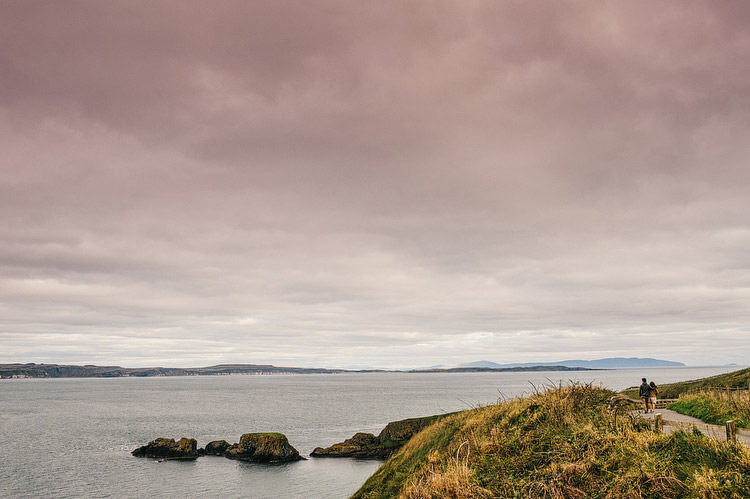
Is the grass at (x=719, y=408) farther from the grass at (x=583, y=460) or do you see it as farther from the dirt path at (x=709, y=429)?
the grass at (x=583, y=460)

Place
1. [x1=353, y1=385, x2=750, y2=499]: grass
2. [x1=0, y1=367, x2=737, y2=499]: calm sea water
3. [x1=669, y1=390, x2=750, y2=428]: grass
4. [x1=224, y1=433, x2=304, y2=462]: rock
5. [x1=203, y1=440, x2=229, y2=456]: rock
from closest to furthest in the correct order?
[x1=353, y1=385, x2=750, y2=499]: grass → [x1=669, y1=390, x2=750, y2=428]: grass → [x1=0, y1=367, x2=737, y2=499]: calm sea water → [x1=224, y1=433, x2=304, y2=462]: rock → [x1=203, y1=440, x2=229, y2=456]: rock

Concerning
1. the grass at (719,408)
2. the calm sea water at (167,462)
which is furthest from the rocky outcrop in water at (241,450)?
the grass at (719,408)

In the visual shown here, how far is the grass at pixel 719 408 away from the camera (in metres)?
16.7

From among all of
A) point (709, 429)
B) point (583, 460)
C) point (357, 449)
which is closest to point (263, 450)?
point (357, 449)

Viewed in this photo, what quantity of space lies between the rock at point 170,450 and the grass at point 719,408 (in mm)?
49390

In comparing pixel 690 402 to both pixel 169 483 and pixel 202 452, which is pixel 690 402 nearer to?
pixel 169 483

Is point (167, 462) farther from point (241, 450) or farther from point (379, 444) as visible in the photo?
point (379, 444)

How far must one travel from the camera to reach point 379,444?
183ft

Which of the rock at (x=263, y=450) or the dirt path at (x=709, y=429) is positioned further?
the rock at (x=263, y=450)

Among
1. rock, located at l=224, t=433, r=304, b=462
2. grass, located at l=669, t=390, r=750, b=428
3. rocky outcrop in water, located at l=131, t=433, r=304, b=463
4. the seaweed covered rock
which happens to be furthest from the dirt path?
rocky outcrop in water, located at l=131, t=433, r=304, b=463

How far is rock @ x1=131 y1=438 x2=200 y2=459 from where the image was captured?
2124 inches

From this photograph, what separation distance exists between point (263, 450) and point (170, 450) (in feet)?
36.6

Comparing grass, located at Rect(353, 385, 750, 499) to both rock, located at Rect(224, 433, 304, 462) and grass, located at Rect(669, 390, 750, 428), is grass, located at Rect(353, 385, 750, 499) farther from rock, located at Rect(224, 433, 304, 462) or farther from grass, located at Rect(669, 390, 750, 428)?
rock, located at Rect(224, 433, 304, 462)

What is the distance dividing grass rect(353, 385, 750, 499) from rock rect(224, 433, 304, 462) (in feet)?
138
